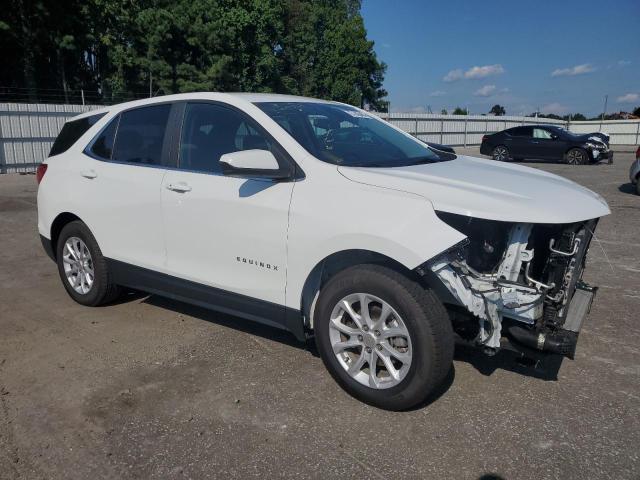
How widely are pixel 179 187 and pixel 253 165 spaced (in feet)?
2.71

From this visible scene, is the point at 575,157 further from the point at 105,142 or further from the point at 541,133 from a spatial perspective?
the point at 105,142

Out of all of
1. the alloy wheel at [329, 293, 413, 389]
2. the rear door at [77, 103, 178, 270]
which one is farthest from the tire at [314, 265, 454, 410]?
the rear door at [77, 103, 178, 270]

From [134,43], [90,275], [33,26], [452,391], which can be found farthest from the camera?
[134,43]

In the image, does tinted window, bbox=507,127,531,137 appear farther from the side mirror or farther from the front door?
the side mirror

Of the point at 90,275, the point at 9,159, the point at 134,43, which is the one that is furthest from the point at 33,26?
the point at 90,275

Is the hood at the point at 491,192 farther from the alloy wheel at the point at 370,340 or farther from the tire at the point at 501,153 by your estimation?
the tire at the point at 501,153

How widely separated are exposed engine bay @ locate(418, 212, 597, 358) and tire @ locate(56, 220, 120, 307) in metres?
2.90

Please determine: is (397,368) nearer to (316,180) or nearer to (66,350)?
(316,180)

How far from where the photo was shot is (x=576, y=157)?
20.2 metres

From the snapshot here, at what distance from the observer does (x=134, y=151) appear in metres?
4.26

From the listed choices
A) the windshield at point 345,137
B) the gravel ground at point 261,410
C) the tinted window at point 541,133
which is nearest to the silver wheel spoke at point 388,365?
the gravel ground at point 261,410

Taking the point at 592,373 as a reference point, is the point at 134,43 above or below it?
above

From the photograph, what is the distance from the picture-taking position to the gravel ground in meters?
2.61

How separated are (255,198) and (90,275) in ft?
6.86
